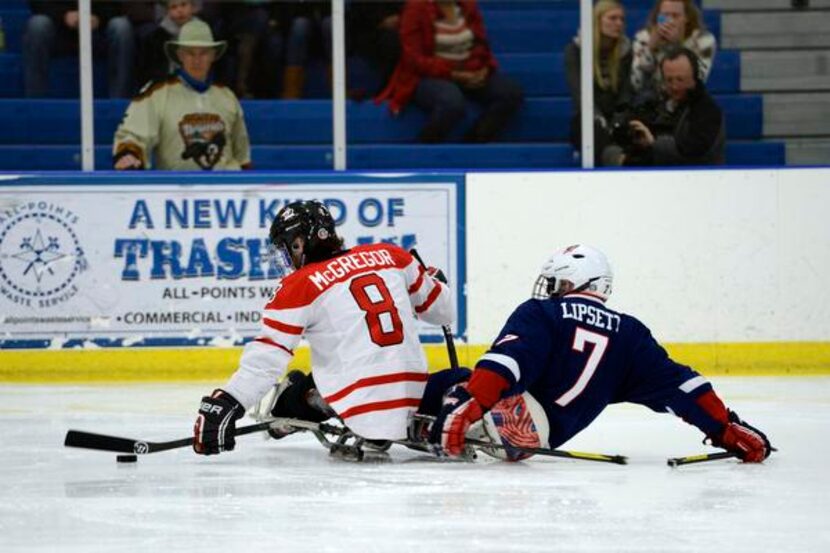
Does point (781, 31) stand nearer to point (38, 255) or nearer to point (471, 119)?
point (471, 119)

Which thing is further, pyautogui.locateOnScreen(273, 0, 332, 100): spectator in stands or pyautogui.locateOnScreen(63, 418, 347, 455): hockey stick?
pyautogui.locateOnScreen(273, 0, 332, 100): spectator in stands

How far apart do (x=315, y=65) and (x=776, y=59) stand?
2.28 m

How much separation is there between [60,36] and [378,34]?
1.53 metres

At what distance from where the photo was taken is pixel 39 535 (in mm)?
4473

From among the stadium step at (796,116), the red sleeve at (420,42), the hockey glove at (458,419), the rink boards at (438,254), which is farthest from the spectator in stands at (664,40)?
the hockey glove at (458,419)

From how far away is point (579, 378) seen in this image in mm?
5582

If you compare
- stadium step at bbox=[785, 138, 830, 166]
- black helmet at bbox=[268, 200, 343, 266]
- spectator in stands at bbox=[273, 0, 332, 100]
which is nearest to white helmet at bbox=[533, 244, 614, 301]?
black helmet at bbox=[268, 200, 343, 266]

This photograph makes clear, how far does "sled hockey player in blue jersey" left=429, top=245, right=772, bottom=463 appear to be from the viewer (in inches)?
218

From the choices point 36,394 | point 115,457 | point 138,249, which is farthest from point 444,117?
point 115,457

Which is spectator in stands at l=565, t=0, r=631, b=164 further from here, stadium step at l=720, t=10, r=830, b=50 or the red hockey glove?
the red hockey glove

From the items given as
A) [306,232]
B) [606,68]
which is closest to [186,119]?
[606,68]

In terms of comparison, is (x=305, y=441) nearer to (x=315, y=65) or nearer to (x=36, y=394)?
(x=36, y=394)

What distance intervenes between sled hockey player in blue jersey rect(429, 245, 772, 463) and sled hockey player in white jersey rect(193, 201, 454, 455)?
0.19 meters

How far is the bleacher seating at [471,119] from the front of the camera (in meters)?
8.63
